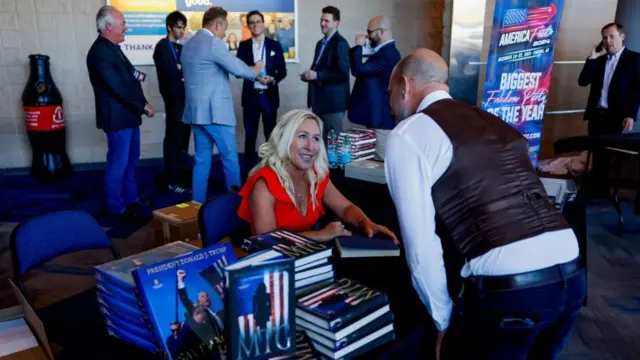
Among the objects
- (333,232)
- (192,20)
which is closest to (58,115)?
(192,20)

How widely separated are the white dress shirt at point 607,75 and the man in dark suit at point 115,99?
4187 millimetres

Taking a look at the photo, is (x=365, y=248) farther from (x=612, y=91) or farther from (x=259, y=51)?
(x=612, y=91)

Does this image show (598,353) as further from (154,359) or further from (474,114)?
(154,359)

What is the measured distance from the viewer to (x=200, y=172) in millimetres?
4090

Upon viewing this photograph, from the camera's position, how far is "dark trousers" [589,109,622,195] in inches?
179

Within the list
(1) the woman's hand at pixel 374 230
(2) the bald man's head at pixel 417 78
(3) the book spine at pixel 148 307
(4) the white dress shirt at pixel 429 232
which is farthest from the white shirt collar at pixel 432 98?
(3) the book spine at pixel 148 307

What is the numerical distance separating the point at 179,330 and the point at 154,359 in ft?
0.44

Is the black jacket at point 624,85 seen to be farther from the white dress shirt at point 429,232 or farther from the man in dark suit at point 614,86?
the white dress shirt at point 429,232

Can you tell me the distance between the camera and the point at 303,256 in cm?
132

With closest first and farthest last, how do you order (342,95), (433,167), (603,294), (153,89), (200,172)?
(433,167), (603,294), (200,172), (342,95), (153,89)

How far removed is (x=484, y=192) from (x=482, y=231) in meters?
0.10

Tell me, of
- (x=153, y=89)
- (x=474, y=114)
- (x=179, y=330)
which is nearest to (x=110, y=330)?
(x=179, y=330)

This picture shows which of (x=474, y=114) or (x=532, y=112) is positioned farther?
(x=532, y=112)

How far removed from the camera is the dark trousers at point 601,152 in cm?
454
